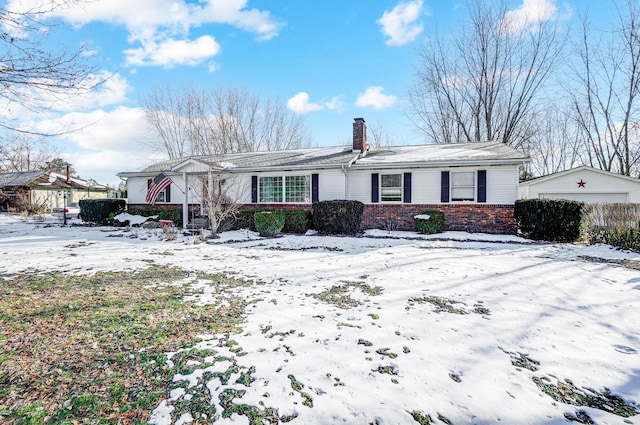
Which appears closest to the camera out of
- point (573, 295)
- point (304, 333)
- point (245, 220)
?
point (304, 333)

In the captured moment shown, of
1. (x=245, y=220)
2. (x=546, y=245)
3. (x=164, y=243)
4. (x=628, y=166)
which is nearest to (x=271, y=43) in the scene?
(x=245, y=220)

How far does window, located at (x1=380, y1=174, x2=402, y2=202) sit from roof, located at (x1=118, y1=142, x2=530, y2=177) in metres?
0.61

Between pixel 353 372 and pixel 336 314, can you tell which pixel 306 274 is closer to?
pixel 336 314

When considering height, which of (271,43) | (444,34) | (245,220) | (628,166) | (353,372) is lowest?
(353,372)

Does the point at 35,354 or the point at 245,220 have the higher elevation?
the point at 245,220

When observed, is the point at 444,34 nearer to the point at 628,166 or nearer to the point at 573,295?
the point at 628,166

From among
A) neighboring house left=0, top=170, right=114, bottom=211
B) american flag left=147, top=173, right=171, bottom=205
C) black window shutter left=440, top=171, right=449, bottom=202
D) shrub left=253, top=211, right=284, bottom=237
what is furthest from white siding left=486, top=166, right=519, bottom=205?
neighboring house left=0, top=170, right=114, bottom=211

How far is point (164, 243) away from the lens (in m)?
9.87

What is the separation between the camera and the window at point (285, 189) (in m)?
14.2

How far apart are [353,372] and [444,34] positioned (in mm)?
26218

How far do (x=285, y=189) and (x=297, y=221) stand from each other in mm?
2610

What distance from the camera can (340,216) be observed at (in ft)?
38.7

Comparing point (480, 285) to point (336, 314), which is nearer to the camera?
point (336, 314)

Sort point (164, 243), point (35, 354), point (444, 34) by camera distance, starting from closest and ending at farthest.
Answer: point (35, 354)
point (164, 243)
point (444, 34)
